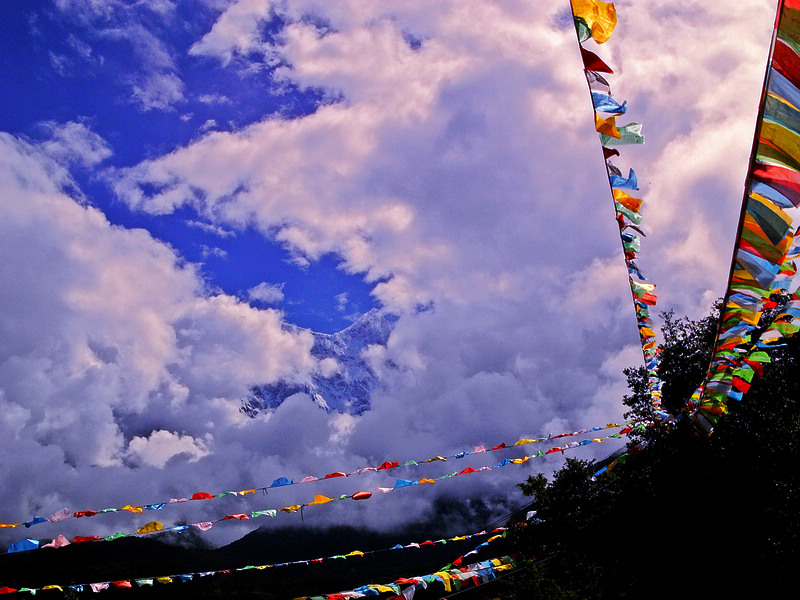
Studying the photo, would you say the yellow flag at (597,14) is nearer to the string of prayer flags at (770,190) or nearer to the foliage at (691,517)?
the string of prayer flags at (770,190)

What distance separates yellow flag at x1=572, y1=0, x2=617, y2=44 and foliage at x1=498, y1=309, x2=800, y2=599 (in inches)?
441

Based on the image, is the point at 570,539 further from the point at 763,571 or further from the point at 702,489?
the point at 763,571

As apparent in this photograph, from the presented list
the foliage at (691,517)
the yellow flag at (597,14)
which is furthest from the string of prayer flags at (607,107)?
the foliage at (691,517)

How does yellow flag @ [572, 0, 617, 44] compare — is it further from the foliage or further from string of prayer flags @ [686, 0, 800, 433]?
the foliage

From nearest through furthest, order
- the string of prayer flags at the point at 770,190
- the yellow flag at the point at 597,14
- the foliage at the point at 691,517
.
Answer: the string of prayer flags at the point at 770,190 < the yellow flag at the point at 597,14 < the foliage at the point at 691,517

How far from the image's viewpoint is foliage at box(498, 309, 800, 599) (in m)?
13.9

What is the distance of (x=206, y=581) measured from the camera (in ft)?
327

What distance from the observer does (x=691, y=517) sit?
1554cm

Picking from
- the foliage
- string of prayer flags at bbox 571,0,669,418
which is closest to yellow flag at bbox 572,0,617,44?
string of prayer flags at bbox 571,0,669,418

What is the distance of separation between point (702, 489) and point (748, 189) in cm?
1325

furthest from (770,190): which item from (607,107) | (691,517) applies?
(691,517)

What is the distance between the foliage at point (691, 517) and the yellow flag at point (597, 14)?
36.7 feet

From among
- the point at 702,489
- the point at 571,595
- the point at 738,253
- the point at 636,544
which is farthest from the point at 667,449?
the point at 738,253

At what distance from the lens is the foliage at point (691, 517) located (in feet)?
45.7
